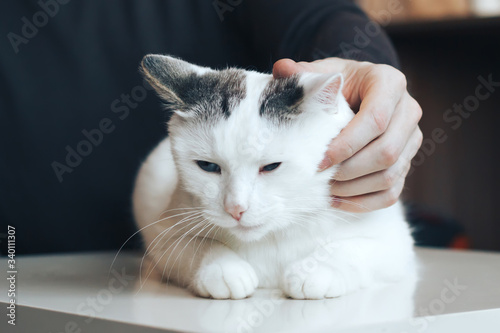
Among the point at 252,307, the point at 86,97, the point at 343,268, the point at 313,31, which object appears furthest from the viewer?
the point at 86,97

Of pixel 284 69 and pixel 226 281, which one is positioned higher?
pixel 284 69

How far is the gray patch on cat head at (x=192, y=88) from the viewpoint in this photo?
97 centimetres

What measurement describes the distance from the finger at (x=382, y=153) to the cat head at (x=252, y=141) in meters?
0.05

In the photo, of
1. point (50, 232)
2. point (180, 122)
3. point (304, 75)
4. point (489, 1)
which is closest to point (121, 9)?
point (50, 232)

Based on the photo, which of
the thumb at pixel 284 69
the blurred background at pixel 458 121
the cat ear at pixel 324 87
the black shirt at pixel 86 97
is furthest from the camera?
the blurred background at pixel 458 121

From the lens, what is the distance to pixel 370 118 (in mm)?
998

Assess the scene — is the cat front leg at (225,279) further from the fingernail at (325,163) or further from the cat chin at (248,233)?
the fingernail at (325,163)

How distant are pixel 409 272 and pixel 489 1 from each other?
1.82 meters

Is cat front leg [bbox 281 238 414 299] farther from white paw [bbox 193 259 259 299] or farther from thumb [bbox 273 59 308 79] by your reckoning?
thumb [bbox 273 59 308 79]

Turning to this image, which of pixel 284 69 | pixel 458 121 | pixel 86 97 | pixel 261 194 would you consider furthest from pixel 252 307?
pixel 458 121

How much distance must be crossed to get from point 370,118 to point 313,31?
0.72m

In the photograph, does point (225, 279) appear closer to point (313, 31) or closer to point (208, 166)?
point (208, 166)

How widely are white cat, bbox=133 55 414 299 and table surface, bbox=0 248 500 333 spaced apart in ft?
0.14

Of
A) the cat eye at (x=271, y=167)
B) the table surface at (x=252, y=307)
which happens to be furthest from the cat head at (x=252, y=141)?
the table surface at (x=252, y=307)
